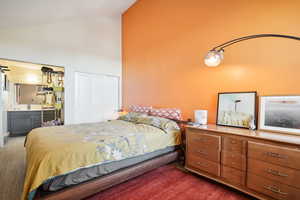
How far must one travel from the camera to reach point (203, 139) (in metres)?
2.15

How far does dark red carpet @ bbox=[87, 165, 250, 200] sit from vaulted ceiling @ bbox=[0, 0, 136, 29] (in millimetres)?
3119

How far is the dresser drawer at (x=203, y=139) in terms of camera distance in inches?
78.3

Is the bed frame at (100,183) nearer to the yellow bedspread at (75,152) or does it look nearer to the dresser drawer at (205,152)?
the yellow bedspread at (75,152)

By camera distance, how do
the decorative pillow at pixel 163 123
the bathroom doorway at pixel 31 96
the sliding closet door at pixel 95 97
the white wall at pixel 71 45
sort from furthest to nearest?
the bathroom doorway at pixel 31 96
the sliding closet door at pixel 95 97
the white wall at pixel 71 45
the decorative pillow at pixel 163 123

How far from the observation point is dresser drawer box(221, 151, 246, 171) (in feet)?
5.73

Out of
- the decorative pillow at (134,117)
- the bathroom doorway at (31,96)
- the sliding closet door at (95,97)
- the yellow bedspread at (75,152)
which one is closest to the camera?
the yellow bedspread at (75,152)

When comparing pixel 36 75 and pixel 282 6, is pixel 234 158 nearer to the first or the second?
pixel 282 6

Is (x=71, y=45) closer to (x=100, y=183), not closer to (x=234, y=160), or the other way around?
(x=100, y=183)

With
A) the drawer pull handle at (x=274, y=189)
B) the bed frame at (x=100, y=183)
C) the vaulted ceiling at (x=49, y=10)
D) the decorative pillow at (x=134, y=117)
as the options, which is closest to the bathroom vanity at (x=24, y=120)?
the vaulted ceiling at (x=49, y=10)

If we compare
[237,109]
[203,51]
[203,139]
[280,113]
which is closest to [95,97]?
[203,51]

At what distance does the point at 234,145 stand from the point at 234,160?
0.19 metres

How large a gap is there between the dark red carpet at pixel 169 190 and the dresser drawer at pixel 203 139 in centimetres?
53

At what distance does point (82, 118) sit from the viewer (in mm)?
4262

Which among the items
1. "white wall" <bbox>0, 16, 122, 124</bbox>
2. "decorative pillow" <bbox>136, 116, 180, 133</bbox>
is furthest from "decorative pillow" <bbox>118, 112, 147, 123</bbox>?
"white wall" <bbox>0, 16, 122, 124</bbox>
